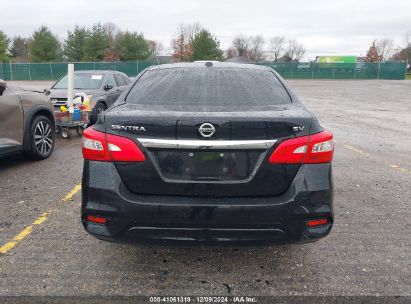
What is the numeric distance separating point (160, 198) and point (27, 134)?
13.6 feet

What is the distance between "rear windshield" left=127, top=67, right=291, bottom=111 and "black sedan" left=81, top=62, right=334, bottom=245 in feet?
0.99

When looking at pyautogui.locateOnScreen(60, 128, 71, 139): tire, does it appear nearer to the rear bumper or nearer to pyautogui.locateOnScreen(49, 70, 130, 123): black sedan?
pyautogui.locateOnScreen(49, 70, 130, 123): black sedan

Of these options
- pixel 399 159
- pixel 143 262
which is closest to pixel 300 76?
pixel 399 159

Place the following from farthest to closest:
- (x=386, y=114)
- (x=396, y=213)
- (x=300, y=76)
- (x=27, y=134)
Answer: (x=300, y=76) < (x=386, y=114) < (x=27, y=134) < (x=396, y=213)

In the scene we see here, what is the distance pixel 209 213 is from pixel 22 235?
6.87 feet

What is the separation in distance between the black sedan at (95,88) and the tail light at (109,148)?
6.89 metres

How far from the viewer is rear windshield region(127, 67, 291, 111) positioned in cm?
290

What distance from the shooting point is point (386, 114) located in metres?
Result: 14.0

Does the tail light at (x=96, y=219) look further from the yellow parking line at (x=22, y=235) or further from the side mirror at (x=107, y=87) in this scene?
the side mirror at (x=107, y=87)

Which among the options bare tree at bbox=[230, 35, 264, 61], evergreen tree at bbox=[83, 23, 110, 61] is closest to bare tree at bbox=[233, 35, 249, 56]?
bare tree at bbox=[230, 35, 264, 61]

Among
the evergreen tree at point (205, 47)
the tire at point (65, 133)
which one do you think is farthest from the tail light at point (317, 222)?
the evergreen tree at point (205, 47)

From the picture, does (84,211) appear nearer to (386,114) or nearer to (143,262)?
(143,262)

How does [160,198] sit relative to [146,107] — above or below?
below

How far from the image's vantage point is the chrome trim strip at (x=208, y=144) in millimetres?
2414
